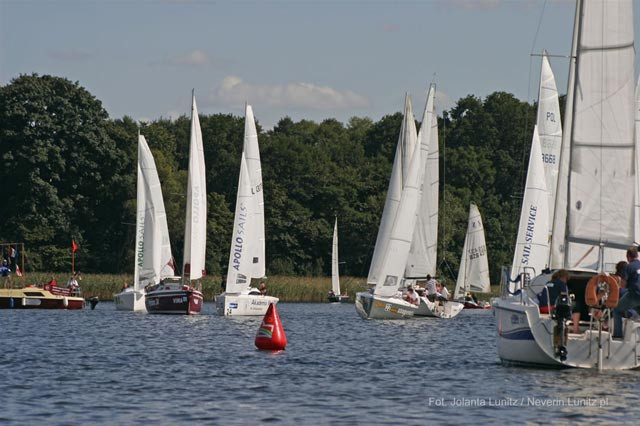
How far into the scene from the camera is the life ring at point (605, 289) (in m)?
24.9

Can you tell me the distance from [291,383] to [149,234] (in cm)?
3519

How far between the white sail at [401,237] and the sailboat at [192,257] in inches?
324

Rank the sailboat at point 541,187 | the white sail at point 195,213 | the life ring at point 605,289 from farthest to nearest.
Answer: the white sail at point 195,213 → the sailboat at point 541,187 → the life ring at point 605,289

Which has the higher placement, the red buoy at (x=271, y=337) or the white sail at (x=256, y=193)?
the white sail at (x=256, y=193)

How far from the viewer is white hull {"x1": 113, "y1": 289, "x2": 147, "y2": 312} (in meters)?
59.6

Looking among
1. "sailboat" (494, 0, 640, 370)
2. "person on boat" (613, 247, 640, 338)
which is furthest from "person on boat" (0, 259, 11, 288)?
"person on boat" (613, 247, 640, 338)

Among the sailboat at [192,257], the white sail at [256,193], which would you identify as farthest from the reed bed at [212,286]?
the white sail at [256,193]

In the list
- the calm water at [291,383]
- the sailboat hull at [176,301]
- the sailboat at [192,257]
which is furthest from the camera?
the sailboat at [192,257]

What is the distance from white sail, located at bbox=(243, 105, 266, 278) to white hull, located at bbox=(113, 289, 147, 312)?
25.4ft

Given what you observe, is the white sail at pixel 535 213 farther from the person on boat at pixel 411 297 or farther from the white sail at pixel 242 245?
the white sail at pixel 242 245

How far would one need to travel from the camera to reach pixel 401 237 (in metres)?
50.6

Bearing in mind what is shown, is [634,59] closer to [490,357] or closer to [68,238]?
[490,357]

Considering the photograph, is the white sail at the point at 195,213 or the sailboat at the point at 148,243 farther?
the sailboat at the point at 148,243

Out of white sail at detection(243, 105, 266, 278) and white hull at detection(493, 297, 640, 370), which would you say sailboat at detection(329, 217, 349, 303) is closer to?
white sail at detection(243, 105, 266, 278)
